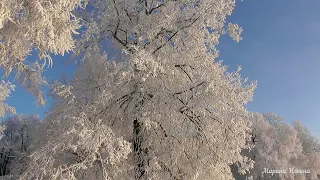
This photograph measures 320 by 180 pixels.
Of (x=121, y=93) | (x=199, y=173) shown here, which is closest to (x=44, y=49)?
(x=121, y=93)

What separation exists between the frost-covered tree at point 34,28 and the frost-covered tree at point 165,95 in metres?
2.78

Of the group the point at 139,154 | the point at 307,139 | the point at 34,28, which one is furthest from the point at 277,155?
the point at 34,28

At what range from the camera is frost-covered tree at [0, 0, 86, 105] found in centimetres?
680

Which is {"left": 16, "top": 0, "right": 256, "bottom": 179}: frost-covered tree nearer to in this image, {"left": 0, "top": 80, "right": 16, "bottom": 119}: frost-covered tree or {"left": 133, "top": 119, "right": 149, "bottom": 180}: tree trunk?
{"left": 133, "top": 119, "right": 149, "bottom": 180}: tree trunk

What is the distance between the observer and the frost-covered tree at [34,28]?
22.3ft

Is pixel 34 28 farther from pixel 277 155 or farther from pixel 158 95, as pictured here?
pixel 277 155

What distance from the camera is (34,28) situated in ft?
22.9

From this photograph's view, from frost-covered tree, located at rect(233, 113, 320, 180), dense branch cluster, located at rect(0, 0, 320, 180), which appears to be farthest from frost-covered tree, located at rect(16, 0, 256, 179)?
frost-covered tree, located at rect(233, 113, 320, 180)

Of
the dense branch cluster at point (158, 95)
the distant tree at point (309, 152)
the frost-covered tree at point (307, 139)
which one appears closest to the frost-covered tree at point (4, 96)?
the dense branch cluster at point (158, 95)

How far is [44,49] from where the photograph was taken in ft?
25.3

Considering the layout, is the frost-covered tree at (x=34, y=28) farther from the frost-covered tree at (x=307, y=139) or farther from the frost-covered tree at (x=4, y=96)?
the frost-covered tree at (x=307, y=139)

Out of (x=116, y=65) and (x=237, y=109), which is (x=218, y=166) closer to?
(x=237, y=109)

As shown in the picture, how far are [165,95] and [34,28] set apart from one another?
496 cm

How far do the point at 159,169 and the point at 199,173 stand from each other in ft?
4.15
